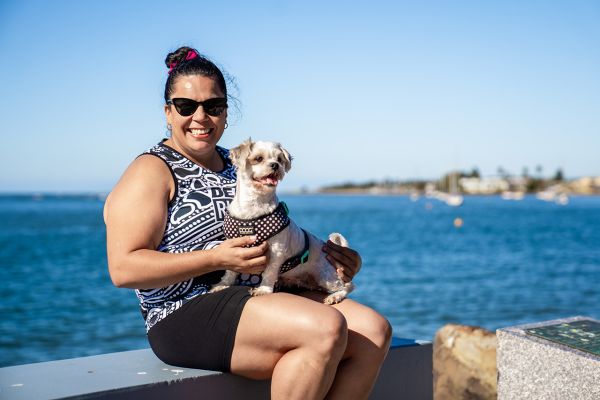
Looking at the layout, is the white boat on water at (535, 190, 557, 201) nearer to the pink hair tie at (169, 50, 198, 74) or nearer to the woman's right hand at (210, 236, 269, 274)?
the pink hair tie at (169, 50, 198, 74)

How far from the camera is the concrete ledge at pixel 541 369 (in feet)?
9.50

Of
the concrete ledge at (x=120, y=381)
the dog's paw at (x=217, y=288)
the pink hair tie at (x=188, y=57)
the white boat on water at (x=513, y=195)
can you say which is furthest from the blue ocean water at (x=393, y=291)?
the white boat on water at (x=513, y=195)

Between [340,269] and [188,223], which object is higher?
[188,223]

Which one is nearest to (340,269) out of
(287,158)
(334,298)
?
(334,298)

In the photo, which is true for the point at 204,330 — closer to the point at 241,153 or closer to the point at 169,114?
the point at 241,153

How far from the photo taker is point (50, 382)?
258cm

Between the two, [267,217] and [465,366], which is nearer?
[267,217]

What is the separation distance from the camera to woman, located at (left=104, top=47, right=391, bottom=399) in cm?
246

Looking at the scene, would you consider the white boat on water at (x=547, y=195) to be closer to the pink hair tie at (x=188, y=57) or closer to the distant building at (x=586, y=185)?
the distant building at (x=586, y=185)

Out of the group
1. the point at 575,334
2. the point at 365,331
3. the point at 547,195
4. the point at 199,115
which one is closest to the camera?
the point at 365,331

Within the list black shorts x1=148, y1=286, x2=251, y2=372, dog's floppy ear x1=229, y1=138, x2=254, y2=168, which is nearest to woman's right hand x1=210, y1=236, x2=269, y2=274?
black shorts x1=148, y1=286, x2=251, y2=372

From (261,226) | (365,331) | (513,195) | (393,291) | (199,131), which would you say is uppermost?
(199,131)

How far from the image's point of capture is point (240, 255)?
8.63 feet

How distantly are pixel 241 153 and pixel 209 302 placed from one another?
71 centimetres
